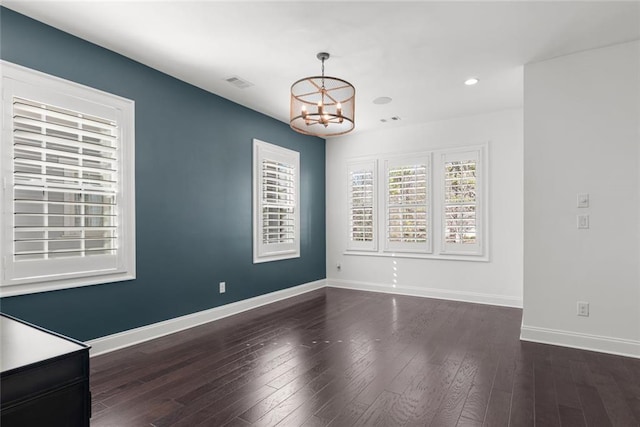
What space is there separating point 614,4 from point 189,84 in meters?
3.98

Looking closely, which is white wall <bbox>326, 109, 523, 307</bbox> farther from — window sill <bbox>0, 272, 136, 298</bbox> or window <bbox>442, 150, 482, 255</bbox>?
window sill <bbox>0, 272, 136, 298</bbox>

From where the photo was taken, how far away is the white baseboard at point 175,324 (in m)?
3.23

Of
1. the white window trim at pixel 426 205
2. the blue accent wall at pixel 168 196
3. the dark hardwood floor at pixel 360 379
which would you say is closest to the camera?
the dark hardwood floor at pixel 360 379

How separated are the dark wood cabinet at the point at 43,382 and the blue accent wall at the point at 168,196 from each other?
193cm

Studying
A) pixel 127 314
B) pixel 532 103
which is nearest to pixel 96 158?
pixel 127 314

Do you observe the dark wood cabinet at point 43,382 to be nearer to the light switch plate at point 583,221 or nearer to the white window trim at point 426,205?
the light switch plate at point 583,221

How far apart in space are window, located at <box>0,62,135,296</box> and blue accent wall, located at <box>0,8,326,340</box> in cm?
11

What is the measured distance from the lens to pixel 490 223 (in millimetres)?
5129

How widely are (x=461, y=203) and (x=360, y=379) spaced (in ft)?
11.6

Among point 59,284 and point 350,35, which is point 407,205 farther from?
point 59,284

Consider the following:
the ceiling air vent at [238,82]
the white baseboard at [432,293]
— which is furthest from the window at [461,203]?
the ceiling air vent at [238,82]

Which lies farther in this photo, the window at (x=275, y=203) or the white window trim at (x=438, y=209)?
the white window trim at (x=438, y=209)

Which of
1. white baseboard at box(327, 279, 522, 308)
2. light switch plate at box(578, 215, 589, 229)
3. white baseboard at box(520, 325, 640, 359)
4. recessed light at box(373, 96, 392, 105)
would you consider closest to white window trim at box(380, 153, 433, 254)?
white baseboard at box(327, 279, 522, 308)

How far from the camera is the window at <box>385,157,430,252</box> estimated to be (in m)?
5.64
